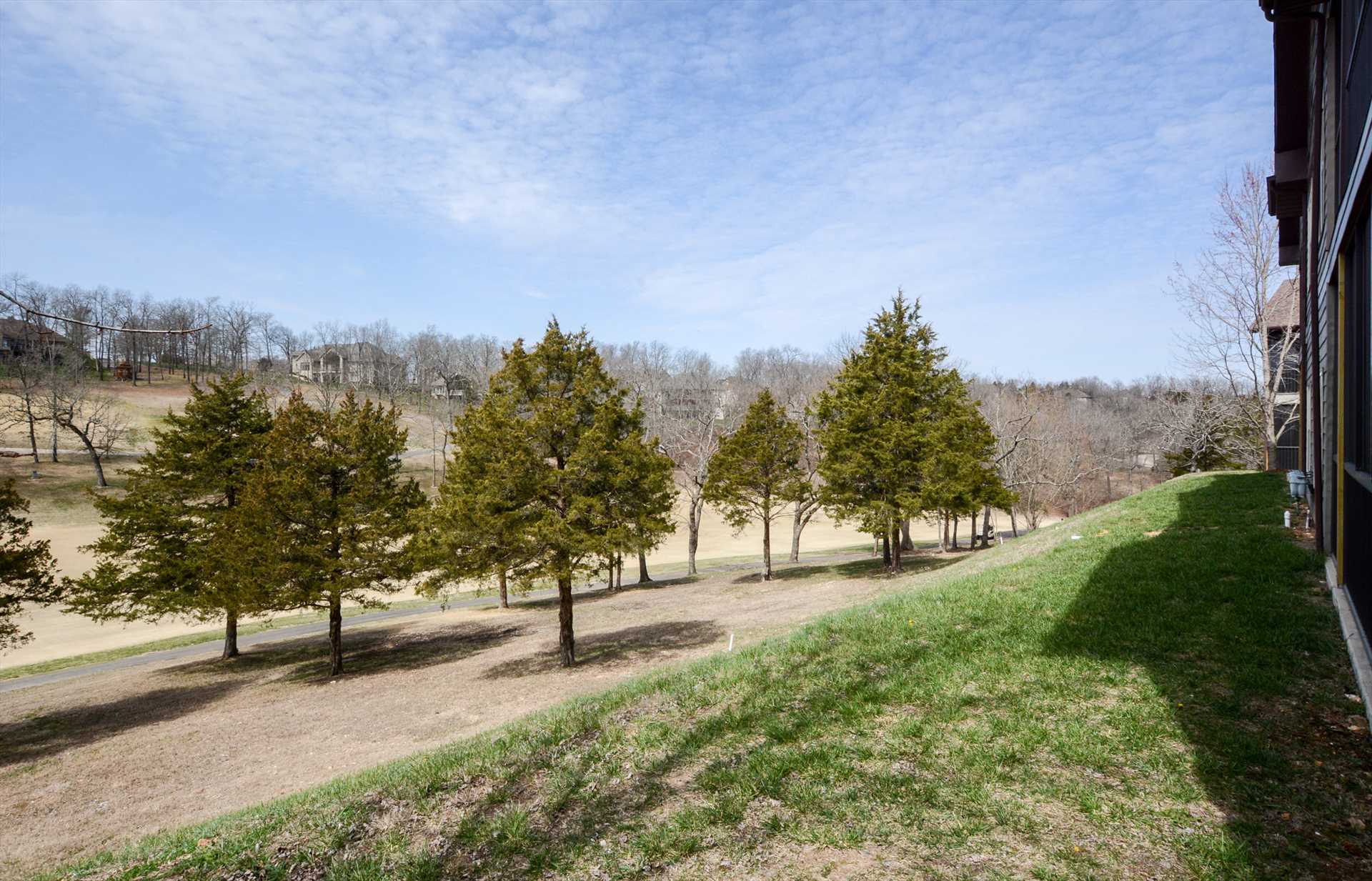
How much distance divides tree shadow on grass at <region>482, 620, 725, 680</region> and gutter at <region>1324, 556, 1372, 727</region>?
1382 centimetres

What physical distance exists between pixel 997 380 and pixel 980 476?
23.7 metres

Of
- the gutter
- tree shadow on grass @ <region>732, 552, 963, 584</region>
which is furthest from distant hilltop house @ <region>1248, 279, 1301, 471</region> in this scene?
the gutter

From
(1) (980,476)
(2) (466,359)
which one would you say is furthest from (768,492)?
(2) (466,359)

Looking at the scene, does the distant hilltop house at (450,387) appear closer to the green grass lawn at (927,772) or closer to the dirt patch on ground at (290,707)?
the dirt patch on ground at (290,707)

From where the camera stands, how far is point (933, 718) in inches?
233

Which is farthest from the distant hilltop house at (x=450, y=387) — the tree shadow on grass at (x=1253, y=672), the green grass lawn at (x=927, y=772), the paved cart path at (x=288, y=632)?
the tree shadow on grass at (x=1253, y=672)

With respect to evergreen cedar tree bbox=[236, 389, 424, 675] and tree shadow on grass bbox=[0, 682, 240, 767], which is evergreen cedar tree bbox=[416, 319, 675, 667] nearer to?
evergreen cedar tree bbox=[236, 389, 424, 675]

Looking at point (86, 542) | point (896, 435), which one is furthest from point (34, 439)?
point (896, 435)

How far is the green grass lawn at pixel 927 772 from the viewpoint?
414 centimetres

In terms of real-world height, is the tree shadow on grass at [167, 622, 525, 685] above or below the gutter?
below

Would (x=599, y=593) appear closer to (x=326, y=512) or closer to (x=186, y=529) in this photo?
(x=326, y=512)

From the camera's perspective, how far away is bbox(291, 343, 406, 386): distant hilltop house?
332 ft

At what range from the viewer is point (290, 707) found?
17844mm

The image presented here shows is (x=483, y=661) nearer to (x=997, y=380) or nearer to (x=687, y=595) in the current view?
(x=687, y=595)
